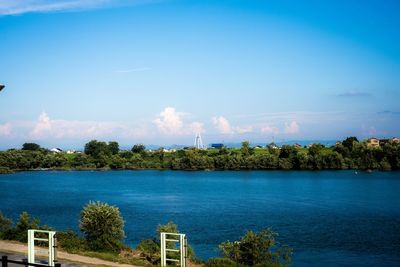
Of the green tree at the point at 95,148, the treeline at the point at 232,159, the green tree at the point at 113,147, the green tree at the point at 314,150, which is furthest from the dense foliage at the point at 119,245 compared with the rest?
the green tree at the point at 113,147

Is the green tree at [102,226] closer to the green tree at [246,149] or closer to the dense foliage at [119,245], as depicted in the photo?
the dense foliage at [119,245]

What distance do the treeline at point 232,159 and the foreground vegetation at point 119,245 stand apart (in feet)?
356

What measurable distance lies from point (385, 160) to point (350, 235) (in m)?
89.2

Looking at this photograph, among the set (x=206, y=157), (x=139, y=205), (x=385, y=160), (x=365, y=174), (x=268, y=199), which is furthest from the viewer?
(x=206, y=157)

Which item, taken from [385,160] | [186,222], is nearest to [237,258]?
[186,222]

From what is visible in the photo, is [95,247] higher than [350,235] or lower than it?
higher

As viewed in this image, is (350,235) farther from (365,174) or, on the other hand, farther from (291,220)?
(365,174)

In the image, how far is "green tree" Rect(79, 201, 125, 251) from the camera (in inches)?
886

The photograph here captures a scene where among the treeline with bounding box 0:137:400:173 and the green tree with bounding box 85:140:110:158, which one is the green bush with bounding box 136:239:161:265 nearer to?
the treeline with bounding box 0:137:400:173

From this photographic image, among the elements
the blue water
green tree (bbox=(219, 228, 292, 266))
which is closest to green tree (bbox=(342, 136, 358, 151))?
the blue water

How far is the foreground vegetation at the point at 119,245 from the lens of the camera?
20.5 meters

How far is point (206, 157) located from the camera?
147125 mm

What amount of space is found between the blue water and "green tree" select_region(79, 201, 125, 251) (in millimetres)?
8446

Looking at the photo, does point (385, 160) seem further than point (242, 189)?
Yes
